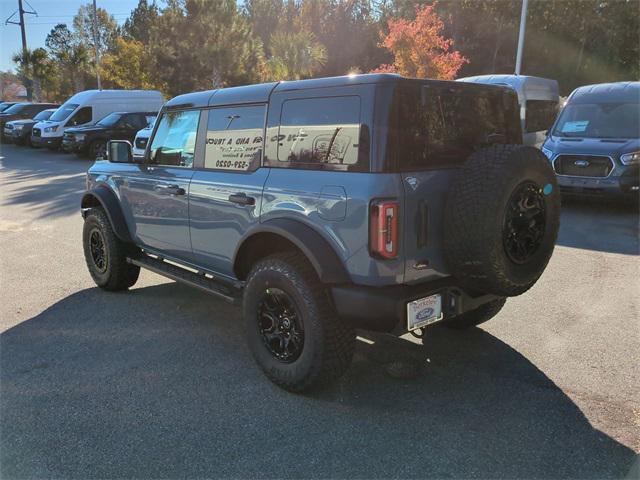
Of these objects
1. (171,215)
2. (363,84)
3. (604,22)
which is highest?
(604,22)

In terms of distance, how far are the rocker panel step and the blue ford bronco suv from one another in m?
0.04

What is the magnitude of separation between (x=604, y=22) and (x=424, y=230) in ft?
127

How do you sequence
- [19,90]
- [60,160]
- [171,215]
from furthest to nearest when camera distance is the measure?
[19,90], [60,160], [171,215]

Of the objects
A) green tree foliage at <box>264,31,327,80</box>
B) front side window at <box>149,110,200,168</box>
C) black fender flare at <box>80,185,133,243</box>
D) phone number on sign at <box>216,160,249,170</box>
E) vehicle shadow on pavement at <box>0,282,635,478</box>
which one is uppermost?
green tree foliage at <box>264,31,327,80</box>

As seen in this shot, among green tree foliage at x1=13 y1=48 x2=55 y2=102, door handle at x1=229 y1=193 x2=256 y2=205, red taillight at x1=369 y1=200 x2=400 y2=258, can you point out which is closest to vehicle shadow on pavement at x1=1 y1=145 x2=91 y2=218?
door handle at x1=229 y1=193 x2=256 y2=205

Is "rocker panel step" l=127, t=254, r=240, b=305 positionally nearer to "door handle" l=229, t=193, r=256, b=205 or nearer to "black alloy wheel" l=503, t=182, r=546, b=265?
"door handle" l=229, t=193, r=256, b=205

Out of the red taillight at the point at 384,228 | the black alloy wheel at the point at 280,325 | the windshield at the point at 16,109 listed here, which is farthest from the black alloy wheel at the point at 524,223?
the windshield at the point at 16,109

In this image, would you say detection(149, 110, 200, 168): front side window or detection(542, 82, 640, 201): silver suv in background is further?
detection(542, 82, 640, 201): silver suv in background

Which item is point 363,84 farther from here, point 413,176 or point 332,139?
point 413,176

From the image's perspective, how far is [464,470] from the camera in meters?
2.59

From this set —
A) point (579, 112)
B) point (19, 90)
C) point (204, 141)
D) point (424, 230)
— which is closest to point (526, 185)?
point (424, 230)

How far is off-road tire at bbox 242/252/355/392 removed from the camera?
3.08 meters

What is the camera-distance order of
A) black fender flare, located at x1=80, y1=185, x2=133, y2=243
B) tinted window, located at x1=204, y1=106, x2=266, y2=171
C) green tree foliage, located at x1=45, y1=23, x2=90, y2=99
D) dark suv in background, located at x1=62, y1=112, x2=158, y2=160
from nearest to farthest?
tinted window, located at x1=204, y1=106, x2=266, y2=171
black fender flare, located at x1=80, y1=185, x2=133, y2=243
dark suv in background, located at x1=62, y1=112, x2=158, y2=160
green tree foliage, located at x1=45, y1=23, x2=90, y2=99

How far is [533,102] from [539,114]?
0.56 metres
